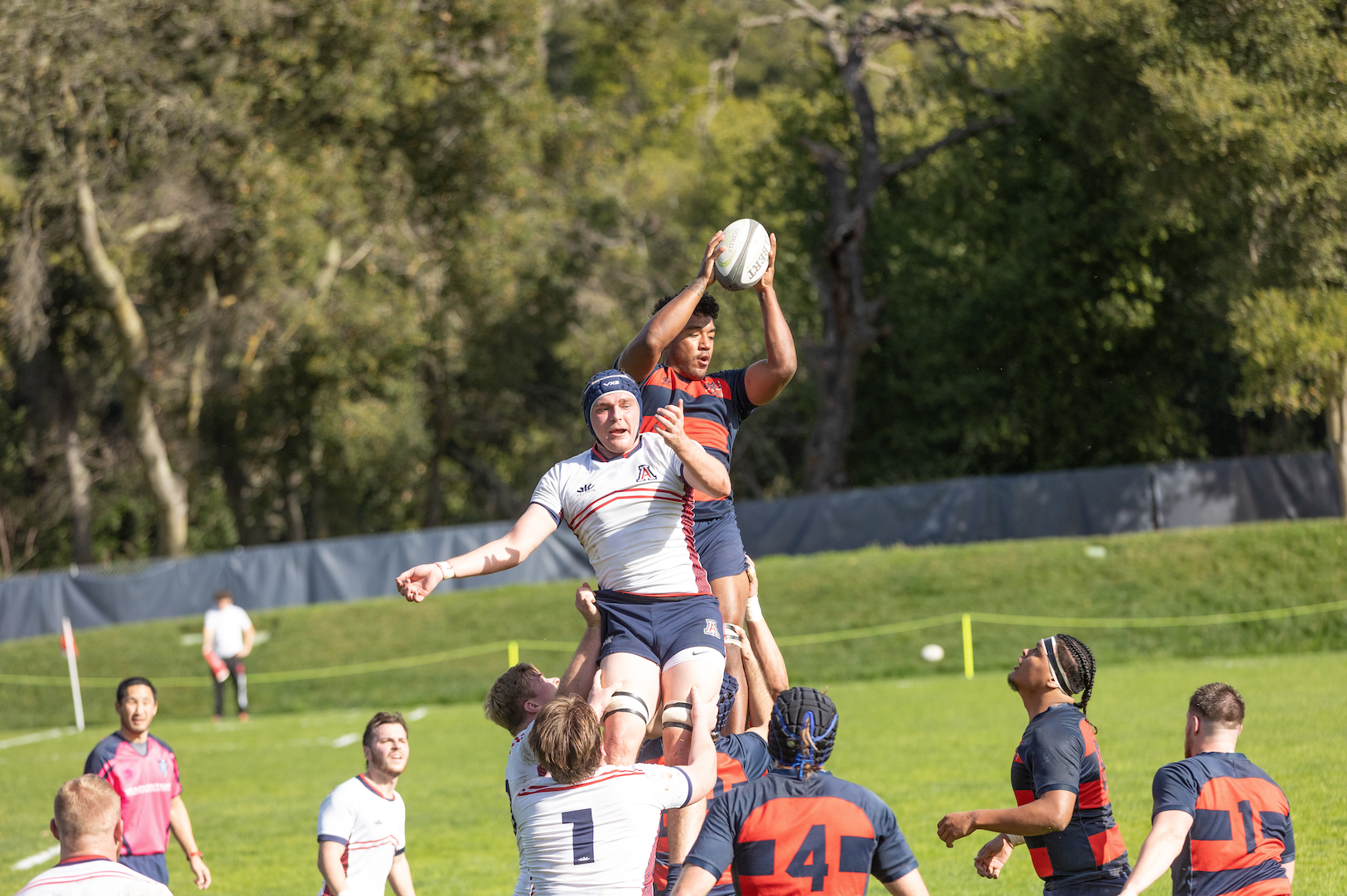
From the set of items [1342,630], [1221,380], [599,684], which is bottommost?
[1342,630]

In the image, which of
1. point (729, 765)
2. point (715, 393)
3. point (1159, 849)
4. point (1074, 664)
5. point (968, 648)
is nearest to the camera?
point (1159, 849)

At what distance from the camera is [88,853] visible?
4.69m

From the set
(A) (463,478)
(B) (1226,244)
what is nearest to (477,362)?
(A) (463,478)

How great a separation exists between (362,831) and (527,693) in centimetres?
145

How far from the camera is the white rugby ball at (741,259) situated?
6.46 metres

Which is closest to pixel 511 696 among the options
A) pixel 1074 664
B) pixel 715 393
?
pixel 715 393

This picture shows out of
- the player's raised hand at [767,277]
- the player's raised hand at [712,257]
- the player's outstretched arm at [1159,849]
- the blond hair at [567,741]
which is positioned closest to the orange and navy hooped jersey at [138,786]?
the blond hair at [567,741]

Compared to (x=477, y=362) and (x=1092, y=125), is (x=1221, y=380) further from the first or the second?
(x=477, y=362)

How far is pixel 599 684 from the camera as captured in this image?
5.60m

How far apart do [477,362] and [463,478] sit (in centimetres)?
829

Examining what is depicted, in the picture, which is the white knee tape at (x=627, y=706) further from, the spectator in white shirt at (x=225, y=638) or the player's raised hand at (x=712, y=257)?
the spectator in white shirt at (x=225, y=638)

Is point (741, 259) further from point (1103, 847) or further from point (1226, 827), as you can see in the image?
point (1226, 827)

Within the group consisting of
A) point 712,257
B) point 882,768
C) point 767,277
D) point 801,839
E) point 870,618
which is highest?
point 712,257

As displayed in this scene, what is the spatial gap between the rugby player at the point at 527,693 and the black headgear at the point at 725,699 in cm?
70
